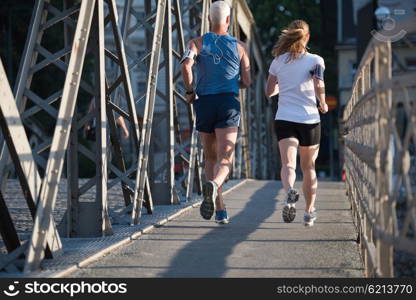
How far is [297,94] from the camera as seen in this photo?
862 cm

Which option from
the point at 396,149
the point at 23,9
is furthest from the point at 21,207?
the point at 23,9

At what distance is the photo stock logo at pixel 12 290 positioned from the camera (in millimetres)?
5519

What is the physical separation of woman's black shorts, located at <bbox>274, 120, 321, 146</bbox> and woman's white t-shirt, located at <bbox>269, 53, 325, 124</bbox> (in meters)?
0.04

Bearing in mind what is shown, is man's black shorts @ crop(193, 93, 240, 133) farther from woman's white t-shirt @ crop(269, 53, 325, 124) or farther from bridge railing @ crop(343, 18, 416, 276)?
bridge railing @ crop(343, 18, 416, 276)

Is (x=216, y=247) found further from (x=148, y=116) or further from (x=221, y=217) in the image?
(x=148, y=116)

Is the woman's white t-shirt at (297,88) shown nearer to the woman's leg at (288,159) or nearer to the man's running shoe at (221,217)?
the woman's leg at (288,159)

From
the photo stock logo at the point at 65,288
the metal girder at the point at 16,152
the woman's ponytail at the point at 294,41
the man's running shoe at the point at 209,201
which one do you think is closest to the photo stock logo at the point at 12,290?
the photo stock logo at the point at 65,288

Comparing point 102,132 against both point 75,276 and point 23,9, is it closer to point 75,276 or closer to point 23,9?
point 75,276

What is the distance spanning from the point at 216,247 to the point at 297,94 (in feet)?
5.62

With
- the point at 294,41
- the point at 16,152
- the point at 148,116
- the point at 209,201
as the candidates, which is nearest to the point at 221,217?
the point at 209,201

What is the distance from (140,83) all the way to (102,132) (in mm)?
63445

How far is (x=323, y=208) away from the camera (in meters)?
11.7

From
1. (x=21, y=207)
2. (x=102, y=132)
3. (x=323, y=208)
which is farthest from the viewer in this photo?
(x=21, y=207)

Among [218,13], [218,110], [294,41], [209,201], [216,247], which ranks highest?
[218,13]
